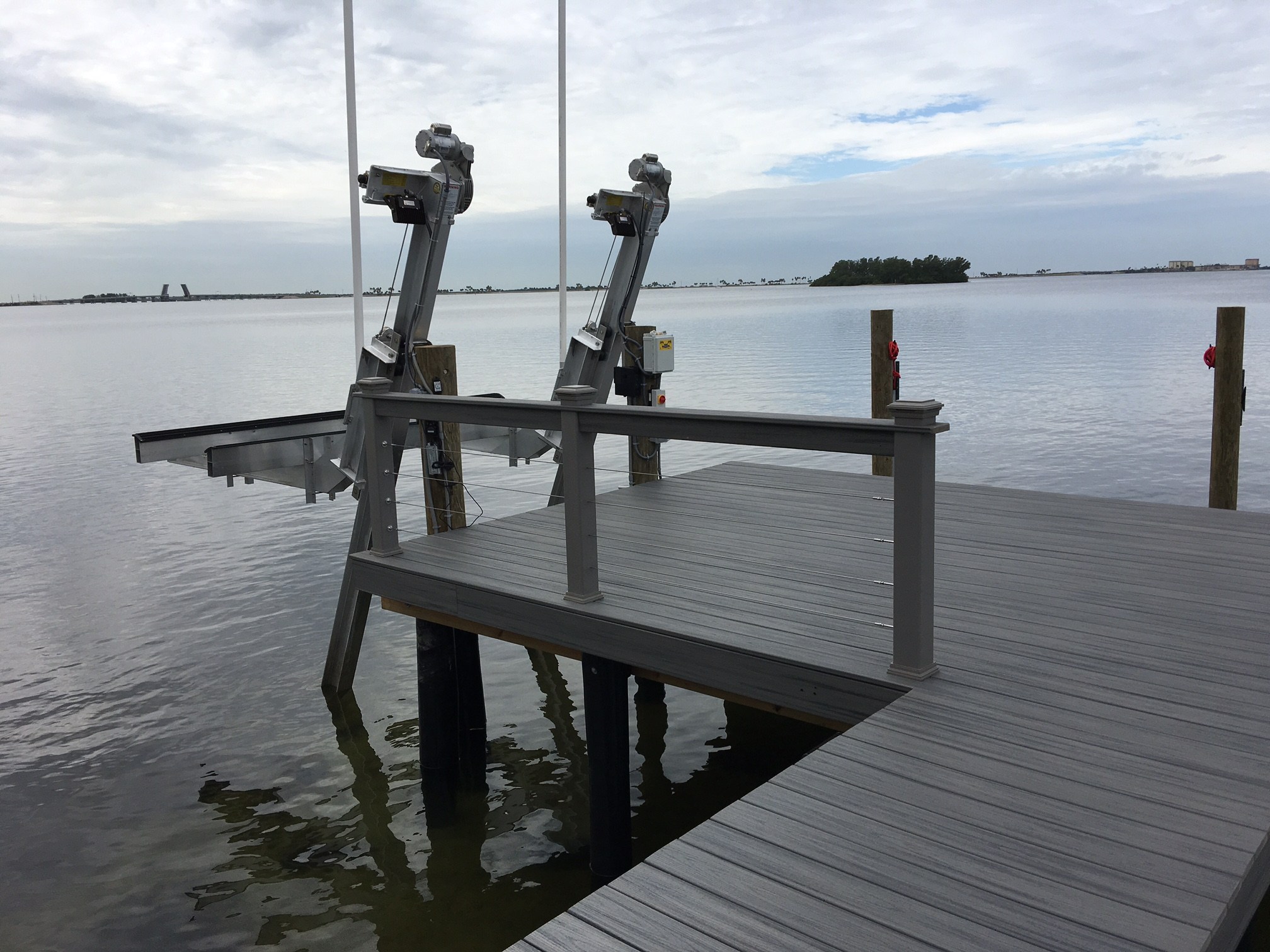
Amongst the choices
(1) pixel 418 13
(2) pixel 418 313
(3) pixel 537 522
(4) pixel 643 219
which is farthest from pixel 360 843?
(1) pixel 418 13

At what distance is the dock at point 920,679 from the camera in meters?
2.32

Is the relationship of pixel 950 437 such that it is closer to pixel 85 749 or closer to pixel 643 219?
pixel 643 219

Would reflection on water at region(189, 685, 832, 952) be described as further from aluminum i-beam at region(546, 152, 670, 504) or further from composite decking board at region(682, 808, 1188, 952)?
composite decking board at region(682, 808, 1188, 952)

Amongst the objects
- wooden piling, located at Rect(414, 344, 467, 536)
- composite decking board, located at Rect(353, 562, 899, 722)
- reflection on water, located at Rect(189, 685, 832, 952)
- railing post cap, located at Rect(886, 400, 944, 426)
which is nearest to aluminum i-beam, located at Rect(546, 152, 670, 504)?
wooden piling, located at Rect(414, 344, 467, 536)

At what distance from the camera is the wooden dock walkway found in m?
2.31

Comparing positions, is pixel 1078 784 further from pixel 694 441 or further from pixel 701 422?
pixel 701 422

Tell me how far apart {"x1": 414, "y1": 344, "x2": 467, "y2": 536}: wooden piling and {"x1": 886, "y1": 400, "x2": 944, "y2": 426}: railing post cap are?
3397 mm

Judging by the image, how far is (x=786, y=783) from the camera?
2984 mm

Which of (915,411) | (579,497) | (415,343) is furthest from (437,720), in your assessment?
(915,411)

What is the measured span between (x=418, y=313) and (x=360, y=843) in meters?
3.04

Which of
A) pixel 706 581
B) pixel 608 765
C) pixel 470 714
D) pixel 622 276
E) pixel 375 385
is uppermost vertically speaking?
pixel 622 276

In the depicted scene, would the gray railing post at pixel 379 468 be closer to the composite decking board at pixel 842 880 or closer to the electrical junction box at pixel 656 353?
the electrical junction box at pixel 656 353

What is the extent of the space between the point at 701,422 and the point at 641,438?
3.45 m

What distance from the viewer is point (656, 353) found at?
23.5 ft
